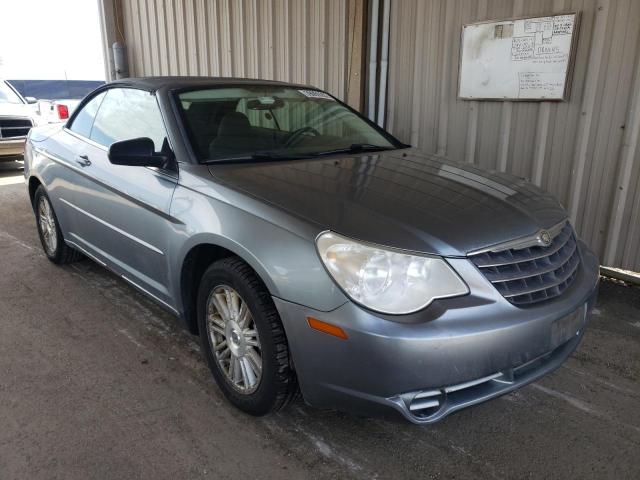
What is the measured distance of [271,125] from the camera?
3.27m

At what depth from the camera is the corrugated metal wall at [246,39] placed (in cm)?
608

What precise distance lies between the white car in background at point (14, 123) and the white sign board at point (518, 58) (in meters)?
8.12

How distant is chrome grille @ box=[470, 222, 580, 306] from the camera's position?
6.81 ft

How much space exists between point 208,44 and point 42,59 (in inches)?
463

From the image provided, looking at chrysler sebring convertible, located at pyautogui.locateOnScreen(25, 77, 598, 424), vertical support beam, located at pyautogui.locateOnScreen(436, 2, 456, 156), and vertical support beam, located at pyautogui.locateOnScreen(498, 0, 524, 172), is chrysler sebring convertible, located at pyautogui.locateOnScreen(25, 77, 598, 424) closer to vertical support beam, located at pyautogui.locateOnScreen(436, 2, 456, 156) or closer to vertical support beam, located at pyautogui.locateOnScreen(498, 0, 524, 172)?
vertical support beam, located at pyautogui.locateOnScreen(498, 0, 524, 172)

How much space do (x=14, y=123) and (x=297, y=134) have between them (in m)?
8.33

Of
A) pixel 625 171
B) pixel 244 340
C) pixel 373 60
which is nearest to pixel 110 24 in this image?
pixel 373 60

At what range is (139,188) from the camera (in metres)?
2.96

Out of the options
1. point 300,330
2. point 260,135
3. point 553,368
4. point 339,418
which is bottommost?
point 339,418

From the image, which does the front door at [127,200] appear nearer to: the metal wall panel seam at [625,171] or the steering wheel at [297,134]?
the steering wheel at [297,134]

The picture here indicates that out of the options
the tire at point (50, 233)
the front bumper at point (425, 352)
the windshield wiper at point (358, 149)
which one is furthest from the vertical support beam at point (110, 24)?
the front bumper at point (425, 352)

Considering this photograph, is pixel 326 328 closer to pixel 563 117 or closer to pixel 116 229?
pixel 116 229

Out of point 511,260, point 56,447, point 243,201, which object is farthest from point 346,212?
point 56,447

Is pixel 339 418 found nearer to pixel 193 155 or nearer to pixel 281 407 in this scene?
pixel 281 407
